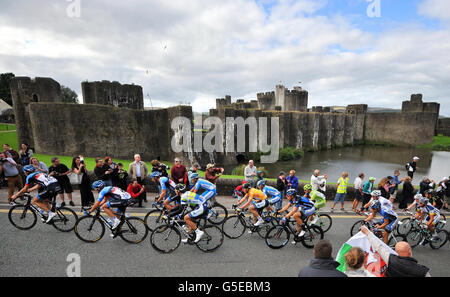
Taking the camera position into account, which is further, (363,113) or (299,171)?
(363,113)

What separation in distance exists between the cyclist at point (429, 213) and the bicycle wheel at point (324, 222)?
2.51 meters

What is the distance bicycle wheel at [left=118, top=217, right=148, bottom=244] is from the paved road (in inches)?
7.2

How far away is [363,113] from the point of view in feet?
169

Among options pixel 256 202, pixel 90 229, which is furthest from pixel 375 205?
pixel 90 229

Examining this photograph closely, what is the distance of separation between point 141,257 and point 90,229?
177 cm

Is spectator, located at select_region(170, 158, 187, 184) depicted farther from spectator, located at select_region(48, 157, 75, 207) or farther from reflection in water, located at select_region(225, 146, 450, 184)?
reflection in water, located at select_region(225, 146, 450, 184)

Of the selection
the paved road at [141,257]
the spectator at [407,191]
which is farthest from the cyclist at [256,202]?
the spectator at [407,191]

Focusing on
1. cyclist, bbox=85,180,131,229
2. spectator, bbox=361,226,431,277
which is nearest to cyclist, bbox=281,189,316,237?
spectator, bbox=361,226,431,277

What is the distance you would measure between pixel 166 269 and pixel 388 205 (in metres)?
6.21

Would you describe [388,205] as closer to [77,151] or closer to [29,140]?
[77,151]

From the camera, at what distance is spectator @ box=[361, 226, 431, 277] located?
3.41m

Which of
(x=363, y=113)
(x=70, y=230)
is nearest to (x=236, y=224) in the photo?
(x=70, y=230)

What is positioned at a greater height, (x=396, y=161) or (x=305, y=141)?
(x=305, y=141)

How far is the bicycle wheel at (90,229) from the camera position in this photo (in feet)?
19.8
